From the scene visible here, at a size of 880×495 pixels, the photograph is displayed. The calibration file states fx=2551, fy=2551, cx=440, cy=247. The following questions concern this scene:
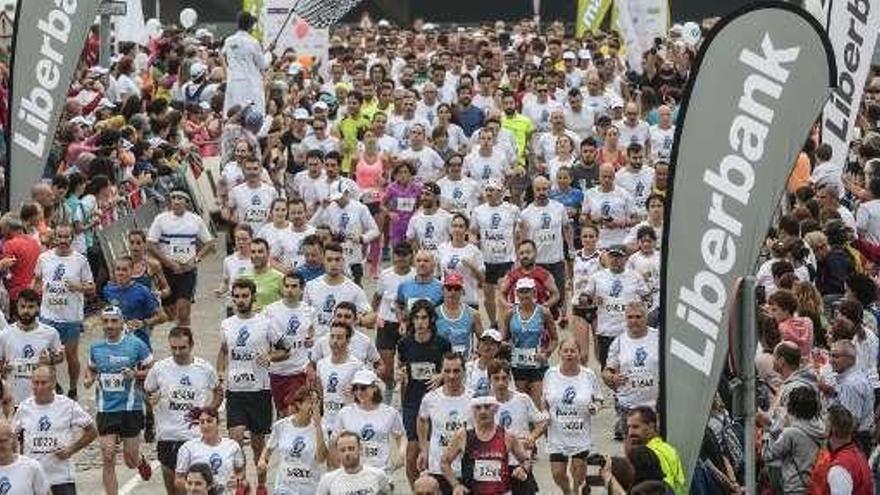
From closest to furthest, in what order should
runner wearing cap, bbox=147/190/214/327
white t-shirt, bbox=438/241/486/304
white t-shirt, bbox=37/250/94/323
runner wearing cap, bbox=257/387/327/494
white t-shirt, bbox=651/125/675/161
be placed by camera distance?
runner wearing cap, bbox=257/387/327/494, white t-shirt, bbox=37/250/94/323, white t-shirt, bbox=438/241/486/304, runner wearing cap, bbox=147/190/214/327, white t-shirt, bbox=651/125/675/161

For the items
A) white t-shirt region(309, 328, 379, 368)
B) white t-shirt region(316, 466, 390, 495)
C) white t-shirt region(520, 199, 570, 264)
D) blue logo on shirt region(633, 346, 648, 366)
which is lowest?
white t-shirt region(316, 466, 390, 495)

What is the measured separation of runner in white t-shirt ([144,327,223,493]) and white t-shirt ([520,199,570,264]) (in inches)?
238

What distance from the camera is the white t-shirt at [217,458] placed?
17.5 m

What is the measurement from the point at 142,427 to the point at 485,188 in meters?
6.20

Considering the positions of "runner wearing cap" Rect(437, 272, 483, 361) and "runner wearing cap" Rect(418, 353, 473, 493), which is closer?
"runner wearing cap" Rect(418, 353, 473, 493)

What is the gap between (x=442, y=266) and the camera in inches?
910

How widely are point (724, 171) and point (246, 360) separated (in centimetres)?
702

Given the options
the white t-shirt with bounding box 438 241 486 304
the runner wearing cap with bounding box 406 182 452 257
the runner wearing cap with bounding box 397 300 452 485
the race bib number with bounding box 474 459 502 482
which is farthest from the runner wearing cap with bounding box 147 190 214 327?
the race bib number with bounding box 474 459 502 482

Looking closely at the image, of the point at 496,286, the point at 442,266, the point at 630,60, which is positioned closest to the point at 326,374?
the point at 442,266

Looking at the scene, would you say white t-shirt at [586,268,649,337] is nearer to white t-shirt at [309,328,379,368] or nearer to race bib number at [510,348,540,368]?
race bib number at [510,348,540,368]

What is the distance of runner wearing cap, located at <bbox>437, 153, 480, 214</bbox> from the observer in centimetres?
2634

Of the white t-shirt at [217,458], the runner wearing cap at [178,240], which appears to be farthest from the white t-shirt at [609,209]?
the white t-shirt at [217,458]

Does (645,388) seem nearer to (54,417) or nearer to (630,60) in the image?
(54,417)

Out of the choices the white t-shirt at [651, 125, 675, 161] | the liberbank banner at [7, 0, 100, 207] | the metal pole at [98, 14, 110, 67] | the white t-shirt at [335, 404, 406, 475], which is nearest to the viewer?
the white t-shirt at [335, 404, 406, 475]
